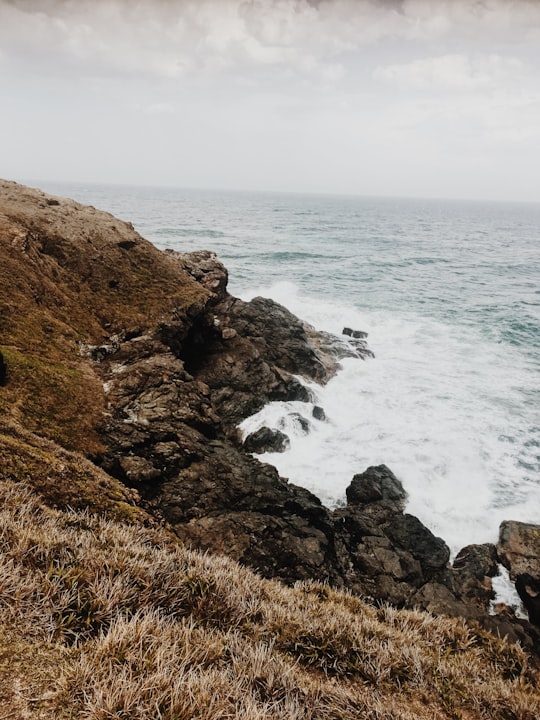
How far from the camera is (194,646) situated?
155 inches

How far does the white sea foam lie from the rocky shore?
1.31 metres

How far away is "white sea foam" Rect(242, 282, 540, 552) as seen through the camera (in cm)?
1714

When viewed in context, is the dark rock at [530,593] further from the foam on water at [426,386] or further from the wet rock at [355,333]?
the wet rock at [355,333]

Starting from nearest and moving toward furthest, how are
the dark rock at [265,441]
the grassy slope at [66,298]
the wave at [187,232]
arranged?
1. the grassy slope at [66,298]
2. the dark rock at [265,441]
3. the wave at [187,232]

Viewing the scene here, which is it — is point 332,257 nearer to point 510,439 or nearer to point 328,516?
point 510,439

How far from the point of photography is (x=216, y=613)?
4.88 m

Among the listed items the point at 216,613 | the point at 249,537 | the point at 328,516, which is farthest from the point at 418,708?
the point at 328,516

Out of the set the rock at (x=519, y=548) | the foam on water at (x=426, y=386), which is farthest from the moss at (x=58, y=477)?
the rock at (x=519, y=548)

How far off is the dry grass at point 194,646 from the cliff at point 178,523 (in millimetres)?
28

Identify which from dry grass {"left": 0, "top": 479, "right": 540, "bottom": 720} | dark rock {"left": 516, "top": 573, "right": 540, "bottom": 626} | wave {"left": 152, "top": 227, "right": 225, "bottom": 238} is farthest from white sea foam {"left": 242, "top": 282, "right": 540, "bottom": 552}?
wave {"left": 152, "top": 227, "right": 225, "bottom": 238}

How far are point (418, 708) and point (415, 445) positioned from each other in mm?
17370

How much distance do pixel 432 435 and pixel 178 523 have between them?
50.2 ft

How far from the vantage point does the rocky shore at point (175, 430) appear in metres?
11.6

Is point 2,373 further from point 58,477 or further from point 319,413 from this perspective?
point 319,413
